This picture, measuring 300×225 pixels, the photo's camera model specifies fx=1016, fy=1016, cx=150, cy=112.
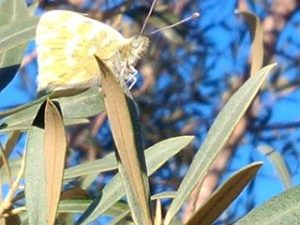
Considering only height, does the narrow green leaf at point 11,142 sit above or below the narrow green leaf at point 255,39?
below

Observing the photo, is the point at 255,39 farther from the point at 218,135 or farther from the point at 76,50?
the point at 76,50

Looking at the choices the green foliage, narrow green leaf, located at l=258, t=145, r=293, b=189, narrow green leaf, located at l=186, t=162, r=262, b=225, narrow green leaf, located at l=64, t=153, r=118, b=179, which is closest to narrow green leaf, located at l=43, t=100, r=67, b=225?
the green foliage

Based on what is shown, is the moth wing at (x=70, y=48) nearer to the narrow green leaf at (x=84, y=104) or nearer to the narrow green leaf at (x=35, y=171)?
the narrow green leaf at (x=84, y=104)

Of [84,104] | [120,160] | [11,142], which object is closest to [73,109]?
[84,104]

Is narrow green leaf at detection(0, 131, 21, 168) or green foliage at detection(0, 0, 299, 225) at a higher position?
green foliage at detection(0, 0, 299, 225)

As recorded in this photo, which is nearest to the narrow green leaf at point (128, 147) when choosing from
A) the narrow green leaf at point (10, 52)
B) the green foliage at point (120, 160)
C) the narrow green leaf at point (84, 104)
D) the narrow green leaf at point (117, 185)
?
the green foliage at point (120, 160)

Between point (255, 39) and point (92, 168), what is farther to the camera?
point (92, 168)

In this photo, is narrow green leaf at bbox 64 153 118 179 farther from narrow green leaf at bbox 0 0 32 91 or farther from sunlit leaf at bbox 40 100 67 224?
sunlit leaf at bbox 40 100 67 224
